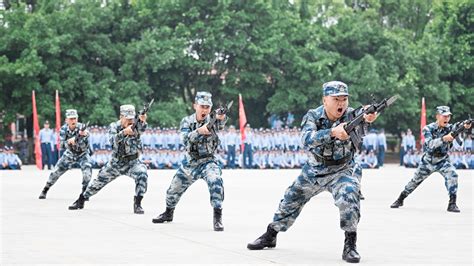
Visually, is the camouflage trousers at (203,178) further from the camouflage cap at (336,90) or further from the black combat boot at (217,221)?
the camouflage cap at (336,90)

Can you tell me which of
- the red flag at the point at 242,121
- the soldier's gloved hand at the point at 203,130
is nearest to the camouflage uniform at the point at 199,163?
the soldier's gloved hand at the point at 203,130

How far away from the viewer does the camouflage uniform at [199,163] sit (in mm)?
12883

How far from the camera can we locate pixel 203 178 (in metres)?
13.0

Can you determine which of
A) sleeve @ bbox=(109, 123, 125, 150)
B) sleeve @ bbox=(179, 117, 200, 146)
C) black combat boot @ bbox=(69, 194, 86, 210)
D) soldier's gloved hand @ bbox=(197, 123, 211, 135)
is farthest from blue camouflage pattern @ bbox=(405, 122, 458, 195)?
black combat boot @ bbox=(69, 194, 86, 210)

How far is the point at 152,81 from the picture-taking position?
4384cm

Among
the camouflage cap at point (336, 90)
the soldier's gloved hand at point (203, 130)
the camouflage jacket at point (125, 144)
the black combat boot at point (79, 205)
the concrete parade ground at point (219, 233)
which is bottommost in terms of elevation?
the concrete parade ground at point (219, 233)

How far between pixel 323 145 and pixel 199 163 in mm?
3578

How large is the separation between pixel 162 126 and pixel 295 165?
628 cm

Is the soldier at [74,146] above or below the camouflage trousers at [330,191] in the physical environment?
above

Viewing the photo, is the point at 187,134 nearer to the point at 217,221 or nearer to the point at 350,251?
the point at 217,221

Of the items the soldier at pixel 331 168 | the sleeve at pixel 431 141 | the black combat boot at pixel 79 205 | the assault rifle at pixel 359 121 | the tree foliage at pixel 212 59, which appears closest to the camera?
the assault rifle at pixel 359 121

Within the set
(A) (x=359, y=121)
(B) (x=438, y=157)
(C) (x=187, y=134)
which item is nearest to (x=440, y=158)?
(B) (x=438, y=157)

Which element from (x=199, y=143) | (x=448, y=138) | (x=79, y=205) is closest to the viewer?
(x=199, y=143)

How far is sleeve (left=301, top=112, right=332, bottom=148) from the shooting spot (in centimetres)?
973
